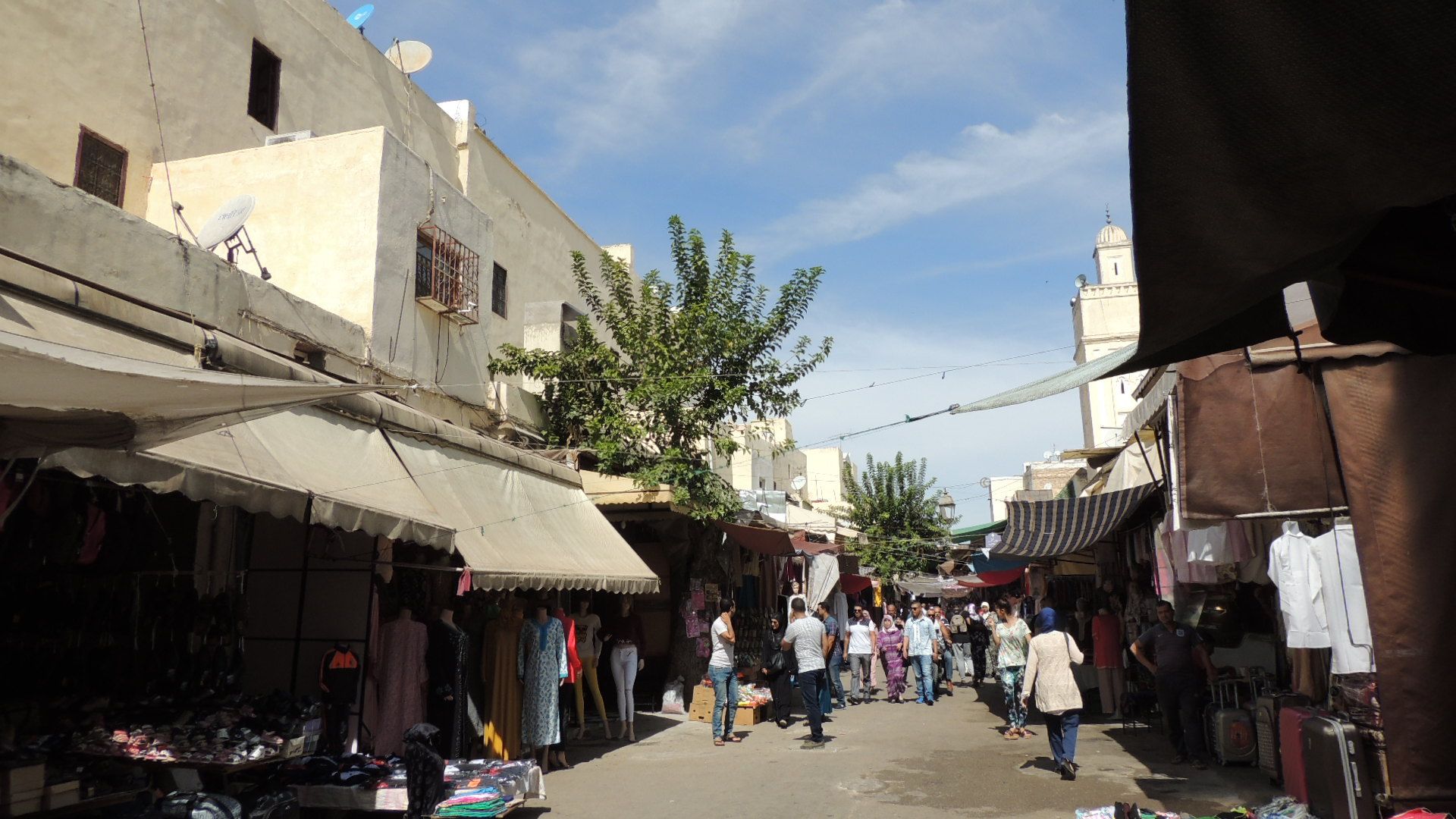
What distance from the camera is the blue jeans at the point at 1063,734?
923 cm

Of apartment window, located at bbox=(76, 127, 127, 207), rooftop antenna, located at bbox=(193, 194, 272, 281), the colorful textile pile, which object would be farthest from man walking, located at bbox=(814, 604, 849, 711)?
apartment window, located at bbox=(76, 127, 127, 207)

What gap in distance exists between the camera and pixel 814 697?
11914 mm

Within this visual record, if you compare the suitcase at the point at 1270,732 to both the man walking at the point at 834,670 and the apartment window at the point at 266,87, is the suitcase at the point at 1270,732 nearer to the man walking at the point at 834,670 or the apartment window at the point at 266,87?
the man walking at the point at 834,670

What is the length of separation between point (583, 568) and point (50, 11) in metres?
7.80

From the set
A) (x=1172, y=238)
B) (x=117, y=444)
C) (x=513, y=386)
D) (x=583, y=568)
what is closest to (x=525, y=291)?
(x=513, y=386)

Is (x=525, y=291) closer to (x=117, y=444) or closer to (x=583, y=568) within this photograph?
(x=583, y=568)

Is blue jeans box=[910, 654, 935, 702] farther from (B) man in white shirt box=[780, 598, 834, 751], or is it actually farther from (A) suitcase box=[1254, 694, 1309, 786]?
(A) suitcase box=[1254, 694, 1309, 786]

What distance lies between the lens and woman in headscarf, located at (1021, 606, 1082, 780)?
9.21 m

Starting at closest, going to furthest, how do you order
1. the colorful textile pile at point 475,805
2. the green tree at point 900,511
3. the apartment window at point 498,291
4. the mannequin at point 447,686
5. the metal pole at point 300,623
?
the colorful textile pile at point 475,805 → the metal pole at point 300,623 → the mannequin at point 447,686 → the apartment window at point 498,291 → the green tree at point 900,511

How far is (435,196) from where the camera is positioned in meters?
12.8

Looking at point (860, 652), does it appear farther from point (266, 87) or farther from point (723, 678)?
point (266, 87)

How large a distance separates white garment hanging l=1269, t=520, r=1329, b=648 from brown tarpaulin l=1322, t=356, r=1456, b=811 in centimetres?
132

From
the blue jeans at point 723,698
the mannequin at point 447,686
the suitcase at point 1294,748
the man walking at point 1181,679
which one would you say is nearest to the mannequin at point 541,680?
the mannequin at point 447,686

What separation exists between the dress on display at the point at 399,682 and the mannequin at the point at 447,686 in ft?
0.36
